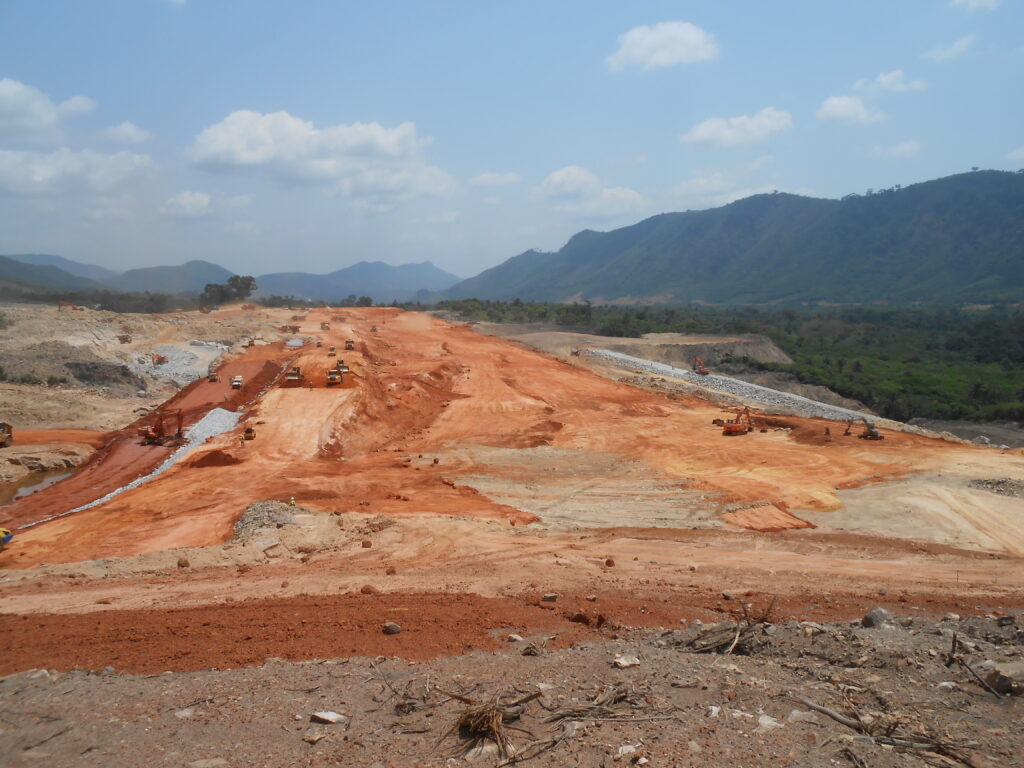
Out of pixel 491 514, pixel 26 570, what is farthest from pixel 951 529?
pixel 26 570

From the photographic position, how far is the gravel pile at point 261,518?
14273 mm

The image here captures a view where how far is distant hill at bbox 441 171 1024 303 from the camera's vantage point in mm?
128125

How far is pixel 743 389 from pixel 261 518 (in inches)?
1172

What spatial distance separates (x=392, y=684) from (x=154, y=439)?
20939mm

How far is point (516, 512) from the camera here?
16.5 metres

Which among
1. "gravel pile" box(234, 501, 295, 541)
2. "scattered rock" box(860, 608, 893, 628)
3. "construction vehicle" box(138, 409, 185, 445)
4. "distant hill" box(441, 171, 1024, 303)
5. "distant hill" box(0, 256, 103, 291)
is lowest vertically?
"gravel pile" box(234, 501, 295, 541)

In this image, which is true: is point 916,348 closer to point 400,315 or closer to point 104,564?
point 400,315

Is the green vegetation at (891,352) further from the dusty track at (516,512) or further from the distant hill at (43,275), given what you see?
the distant hill at (43,275)

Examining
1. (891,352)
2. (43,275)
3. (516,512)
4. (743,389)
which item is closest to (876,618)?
(516,512)

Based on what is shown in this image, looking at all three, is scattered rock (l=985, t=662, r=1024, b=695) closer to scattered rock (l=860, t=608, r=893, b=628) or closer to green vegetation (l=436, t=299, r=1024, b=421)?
scattered rock (l=860, t=608, r=893, b=628)

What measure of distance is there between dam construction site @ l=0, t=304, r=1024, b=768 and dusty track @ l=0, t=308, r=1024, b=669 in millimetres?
110

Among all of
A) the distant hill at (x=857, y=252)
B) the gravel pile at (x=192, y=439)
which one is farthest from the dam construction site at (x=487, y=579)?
the distant hill at (x=857, y=252)

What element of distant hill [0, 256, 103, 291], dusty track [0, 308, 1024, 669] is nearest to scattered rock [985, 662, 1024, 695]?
dusty track [0, 308, 1024, 669]

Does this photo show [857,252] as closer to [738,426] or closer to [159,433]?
[738,426]
